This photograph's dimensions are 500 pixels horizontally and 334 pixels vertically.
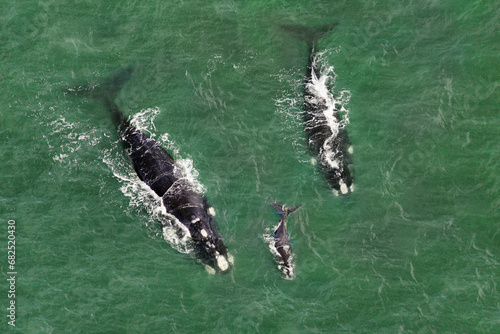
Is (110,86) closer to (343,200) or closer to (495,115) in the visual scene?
(343,200)

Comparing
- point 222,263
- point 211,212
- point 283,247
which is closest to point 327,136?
point 283,247

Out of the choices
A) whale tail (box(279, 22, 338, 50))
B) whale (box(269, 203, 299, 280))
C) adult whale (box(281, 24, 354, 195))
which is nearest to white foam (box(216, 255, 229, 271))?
whale (box(269, 203, 299, 280))

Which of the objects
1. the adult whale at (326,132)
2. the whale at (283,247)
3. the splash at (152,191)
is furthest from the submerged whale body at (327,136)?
the splash at (152,191)

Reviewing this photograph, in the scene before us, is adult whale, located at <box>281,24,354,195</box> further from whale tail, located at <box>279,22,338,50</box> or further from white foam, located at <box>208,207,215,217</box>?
white foam, located at <box>208,207,215,217</box>

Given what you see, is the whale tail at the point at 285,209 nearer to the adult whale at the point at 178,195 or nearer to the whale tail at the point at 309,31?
the adult whale at the point at 178,195

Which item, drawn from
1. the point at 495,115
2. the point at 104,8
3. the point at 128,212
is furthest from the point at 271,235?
the point at 104,8
